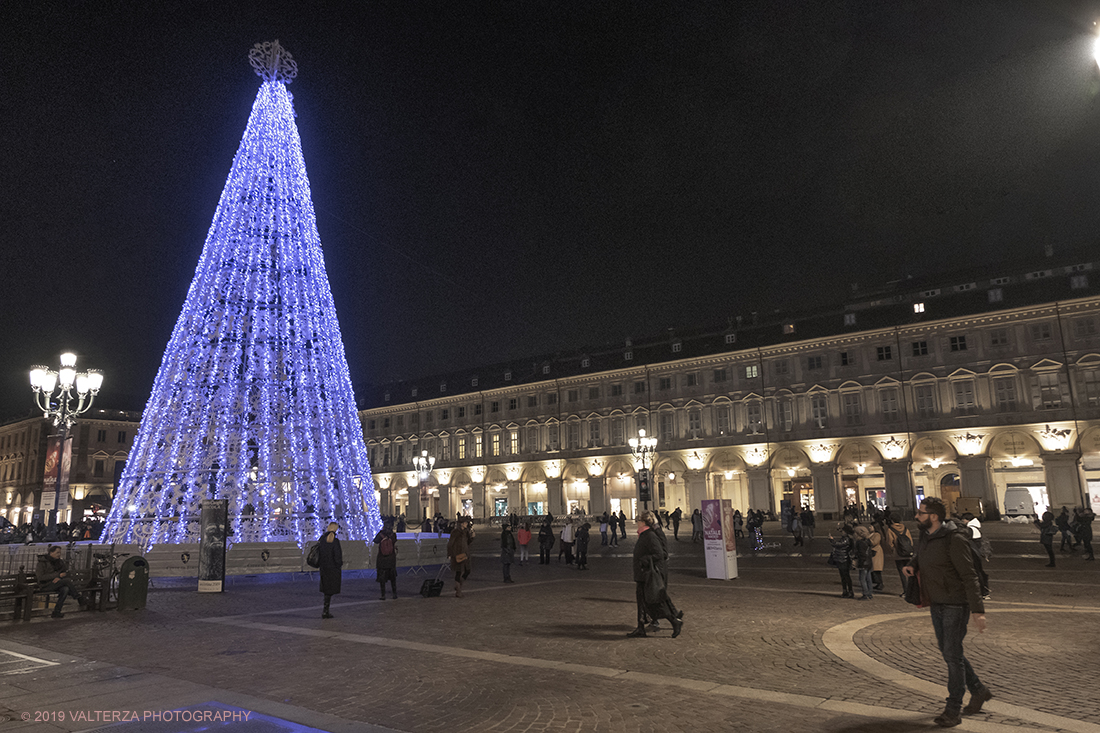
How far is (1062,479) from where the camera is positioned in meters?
39.2

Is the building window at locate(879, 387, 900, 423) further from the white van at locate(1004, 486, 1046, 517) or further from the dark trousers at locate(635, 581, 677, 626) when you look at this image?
the dark trousers at locate(635, 581, 677, 626)

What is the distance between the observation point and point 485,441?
218 ft

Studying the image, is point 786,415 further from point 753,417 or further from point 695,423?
point 695,423

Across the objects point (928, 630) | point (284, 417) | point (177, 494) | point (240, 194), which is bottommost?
point (928, 630)

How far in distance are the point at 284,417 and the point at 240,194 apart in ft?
19.4

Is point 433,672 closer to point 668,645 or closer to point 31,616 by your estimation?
point 668,645

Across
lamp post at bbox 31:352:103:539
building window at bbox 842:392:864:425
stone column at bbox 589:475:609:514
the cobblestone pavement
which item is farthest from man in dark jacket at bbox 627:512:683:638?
stone column at bbox 589:475:609:514

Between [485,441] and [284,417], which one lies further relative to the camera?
[485,441]

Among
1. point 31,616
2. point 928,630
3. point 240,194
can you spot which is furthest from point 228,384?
point 928,630

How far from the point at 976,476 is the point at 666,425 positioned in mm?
21712

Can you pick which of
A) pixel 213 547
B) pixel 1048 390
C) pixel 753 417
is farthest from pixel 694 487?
pixel 213 547

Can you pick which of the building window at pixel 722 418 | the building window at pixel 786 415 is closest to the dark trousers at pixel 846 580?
the building window at pixel 786 415

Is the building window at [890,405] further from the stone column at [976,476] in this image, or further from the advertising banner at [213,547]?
the advertising banner at [213,547]

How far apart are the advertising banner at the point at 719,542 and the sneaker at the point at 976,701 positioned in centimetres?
1075
